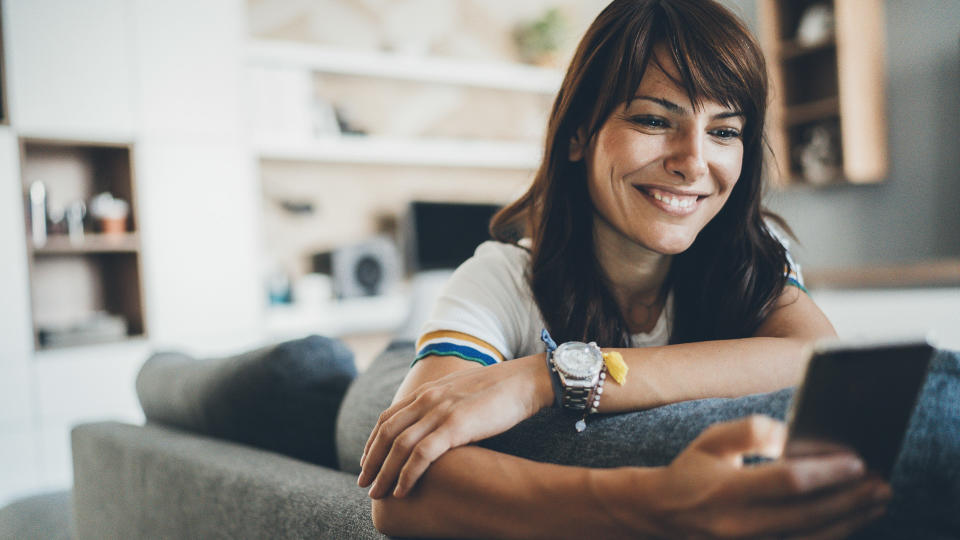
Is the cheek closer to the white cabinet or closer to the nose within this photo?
the nose

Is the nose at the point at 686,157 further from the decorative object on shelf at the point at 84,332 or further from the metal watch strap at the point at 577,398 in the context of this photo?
the decorative object on shelf at the point at 84,332

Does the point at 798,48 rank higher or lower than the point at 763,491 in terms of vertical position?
higher

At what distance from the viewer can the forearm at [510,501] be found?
0.54m

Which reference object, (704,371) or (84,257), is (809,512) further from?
(84,257)

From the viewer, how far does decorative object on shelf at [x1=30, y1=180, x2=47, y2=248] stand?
3109 mm

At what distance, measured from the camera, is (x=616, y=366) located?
0.73 m

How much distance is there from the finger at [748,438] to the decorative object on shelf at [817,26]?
3721 mm

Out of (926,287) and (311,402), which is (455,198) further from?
(311,402)

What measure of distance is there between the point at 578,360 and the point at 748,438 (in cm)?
27

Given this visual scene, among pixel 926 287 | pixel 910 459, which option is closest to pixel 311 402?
pixel 910 459

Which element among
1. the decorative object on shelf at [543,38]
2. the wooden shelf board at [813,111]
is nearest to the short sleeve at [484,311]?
the wooden shelf board at [813,111]

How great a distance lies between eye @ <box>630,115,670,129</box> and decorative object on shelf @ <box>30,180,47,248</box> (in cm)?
309

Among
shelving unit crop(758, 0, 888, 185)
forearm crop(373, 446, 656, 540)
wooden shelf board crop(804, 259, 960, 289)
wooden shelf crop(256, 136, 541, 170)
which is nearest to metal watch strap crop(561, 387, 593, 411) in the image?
forearm crop(373, 446, 656, 540)

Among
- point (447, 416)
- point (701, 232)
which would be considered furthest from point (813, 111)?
point (447, 416)
